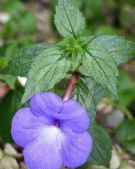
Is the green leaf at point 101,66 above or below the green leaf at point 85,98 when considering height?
above

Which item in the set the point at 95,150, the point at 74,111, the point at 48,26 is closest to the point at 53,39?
the point at 48,26

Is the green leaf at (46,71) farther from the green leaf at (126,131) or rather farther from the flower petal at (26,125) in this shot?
the green leaf at (126,131)

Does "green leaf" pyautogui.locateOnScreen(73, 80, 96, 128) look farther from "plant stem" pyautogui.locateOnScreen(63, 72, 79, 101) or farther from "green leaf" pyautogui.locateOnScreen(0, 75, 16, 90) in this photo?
"green leaf" pyautogui.locateOnScreen(0, 75, 16, 90)

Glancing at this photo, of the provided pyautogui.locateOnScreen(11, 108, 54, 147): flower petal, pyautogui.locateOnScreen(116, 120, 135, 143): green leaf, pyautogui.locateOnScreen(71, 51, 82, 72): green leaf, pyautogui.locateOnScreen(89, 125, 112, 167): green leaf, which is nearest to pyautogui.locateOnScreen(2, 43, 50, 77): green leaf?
pyautogui.locateOnScreen(71, 51, 82, 72): green leaf

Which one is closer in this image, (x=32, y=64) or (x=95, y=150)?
(x=32, y=64)

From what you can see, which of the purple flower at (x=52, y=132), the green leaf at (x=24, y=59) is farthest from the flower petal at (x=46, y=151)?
the green leaf at (x=24, y=59)

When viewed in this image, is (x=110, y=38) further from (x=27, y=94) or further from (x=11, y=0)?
(x=11, y=0)
